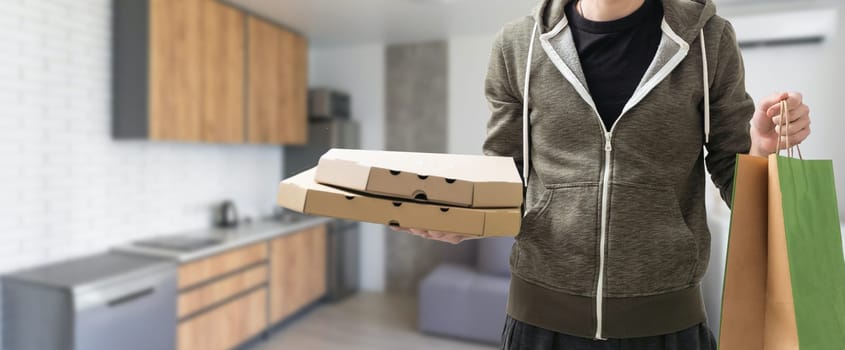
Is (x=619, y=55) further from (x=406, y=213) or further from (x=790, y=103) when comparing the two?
(x=406, y=213)

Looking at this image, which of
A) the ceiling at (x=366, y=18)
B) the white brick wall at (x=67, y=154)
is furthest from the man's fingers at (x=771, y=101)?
the white brick wall at (x=67, y=154)

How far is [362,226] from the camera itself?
3.75m

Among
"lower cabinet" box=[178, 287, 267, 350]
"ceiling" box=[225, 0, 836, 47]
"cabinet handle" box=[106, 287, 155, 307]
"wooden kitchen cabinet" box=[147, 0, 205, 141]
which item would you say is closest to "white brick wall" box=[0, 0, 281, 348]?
"wooden kitchen cabinet" box=[147, 0, 205, 141]

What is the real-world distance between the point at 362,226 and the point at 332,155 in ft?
10.5

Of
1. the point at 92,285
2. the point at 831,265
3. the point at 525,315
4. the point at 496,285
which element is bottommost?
the point at 496,285

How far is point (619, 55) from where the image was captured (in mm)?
674

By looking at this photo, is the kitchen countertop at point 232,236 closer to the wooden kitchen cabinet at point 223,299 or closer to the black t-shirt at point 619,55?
the wooden kitchen cabinet at point 223,299

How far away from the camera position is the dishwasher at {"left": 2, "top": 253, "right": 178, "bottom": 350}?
1.73 m

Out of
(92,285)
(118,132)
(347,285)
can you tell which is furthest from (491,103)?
(347,285)

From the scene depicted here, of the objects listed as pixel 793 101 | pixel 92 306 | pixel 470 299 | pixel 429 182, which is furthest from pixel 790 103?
pixel 470 299

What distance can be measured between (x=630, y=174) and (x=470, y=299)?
2211 mm

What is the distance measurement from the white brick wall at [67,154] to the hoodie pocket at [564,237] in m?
2.20

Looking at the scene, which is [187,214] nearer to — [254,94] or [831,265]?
[254,94]

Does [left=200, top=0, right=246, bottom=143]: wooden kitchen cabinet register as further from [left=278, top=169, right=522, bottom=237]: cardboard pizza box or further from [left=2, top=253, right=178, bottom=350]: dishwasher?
[left=278, top=169, right=522, bottom=237]: cardboard pizza box
